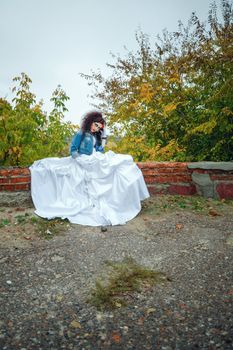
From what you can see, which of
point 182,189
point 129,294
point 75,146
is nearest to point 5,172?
point 75,146

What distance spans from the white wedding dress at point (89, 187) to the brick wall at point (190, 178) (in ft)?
1.73

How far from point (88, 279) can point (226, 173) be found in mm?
3165

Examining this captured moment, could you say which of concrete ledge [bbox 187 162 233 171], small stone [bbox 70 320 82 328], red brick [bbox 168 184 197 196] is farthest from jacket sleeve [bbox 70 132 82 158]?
small stone [bbox 70 320 82 328]

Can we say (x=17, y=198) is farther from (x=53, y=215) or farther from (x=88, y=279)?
(x=88, y=279)

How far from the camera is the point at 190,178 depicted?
4.74 m

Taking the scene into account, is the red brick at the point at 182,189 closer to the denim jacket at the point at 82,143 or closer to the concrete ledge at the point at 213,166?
the concrete ledge at the point at 213,166

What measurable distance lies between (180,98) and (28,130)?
10.9ft

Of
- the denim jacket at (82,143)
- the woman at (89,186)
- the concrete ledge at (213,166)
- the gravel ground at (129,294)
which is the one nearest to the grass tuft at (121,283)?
the gravel ground at (129,294)

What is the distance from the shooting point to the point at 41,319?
6.29 ft

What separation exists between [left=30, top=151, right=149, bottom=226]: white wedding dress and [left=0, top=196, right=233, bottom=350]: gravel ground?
354 millimetres

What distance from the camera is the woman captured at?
13.0ft


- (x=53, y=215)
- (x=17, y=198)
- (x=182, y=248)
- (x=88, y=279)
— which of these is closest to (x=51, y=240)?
(x=53, y=215)

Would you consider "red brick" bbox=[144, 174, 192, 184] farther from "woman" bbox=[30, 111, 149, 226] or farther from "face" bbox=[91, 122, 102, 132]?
"face" bbox=[91, 122, 102, 132]

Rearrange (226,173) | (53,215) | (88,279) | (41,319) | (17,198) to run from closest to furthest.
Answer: (41,319), (88,279), (53,215), (17,198), (226,173)
